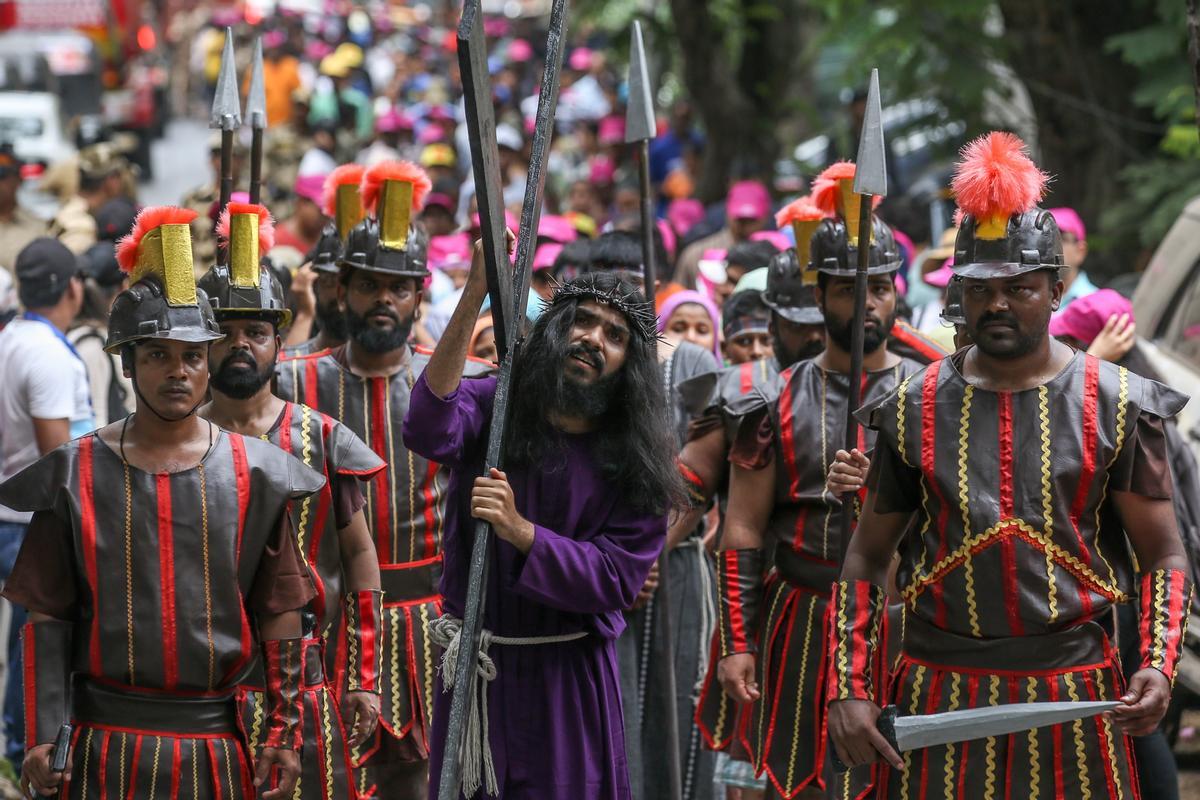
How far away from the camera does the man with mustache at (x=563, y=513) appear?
487cm

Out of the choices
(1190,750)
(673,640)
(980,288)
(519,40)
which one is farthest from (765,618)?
(519,40)

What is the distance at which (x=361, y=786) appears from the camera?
622 cm

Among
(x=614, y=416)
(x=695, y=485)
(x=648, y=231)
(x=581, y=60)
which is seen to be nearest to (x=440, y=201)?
(x=648, y=231)

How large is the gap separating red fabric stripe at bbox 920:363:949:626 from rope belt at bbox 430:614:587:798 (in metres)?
0.95

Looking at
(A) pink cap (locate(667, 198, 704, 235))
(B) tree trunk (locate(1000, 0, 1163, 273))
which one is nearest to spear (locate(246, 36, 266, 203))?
(B) tree trunk (locate(1000, 0, 1163, 273))

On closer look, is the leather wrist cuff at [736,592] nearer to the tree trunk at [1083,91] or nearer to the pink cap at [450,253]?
the pink cap at [450,253]

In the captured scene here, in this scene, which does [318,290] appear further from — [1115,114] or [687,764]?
[1115,114]

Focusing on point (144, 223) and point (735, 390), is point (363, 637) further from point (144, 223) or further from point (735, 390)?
point (735, 390)

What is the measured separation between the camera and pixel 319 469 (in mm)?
5539

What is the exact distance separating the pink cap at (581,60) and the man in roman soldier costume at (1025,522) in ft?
79.3

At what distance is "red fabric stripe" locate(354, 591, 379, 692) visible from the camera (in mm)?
5570

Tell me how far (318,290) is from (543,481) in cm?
260

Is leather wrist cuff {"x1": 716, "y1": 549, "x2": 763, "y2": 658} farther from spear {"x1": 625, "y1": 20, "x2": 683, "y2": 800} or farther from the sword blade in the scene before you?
the sword blade

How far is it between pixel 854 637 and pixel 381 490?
203 cm
